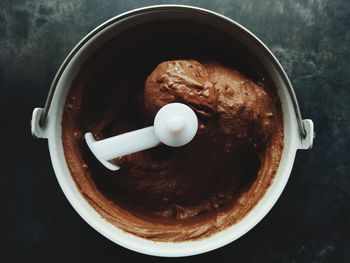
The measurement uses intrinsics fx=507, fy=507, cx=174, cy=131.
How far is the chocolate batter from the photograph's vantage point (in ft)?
3.33

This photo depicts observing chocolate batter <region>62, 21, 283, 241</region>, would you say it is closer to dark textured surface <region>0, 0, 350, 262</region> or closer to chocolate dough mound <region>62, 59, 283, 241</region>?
chocolate dough mound <region>62, 59, 283, 241</region>

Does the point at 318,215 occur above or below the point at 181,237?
above

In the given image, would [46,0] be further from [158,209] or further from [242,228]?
[242,228]

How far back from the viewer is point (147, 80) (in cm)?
102

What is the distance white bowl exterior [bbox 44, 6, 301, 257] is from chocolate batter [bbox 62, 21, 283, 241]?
2 centimetres

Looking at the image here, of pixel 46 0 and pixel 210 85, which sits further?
pixel 46 0

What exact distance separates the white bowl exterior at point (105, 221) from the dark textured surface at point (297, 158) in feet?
0.58

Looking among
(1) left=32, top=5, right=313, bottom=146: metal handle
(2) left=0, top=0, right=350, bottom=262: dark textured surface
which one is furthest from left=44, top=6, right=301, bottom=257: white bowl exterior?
(2) left=0, top=0, right=350, bottom=262: dark textured surface

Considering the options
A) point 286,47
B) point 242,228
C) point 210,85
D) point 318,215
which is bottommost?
point 242,228

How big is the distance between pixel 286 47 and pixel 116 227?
55cm

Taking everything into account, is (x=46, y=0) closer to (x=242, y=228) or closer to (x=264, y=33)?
(x=264, y=33)

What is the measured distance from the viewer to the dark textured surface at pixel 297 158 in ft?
3.81

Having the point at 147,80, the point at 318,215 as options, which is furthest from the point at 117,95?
the point at 318,215

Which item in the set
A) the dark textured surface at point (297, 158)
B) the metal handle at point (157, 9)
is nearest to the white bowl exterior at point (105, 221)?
the metal handle at point (157, 9)
